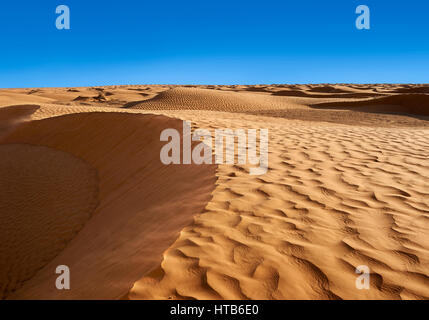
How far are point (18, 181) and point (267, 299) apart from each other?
6775 millimetres

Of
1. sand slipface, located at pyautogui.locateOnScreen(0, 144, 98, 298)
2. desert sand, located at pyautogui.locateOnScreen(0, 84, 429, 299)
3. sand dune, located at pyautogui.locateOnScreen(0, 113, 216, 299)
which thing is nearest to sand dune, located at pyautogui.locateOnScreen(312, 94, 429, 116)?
desert sand, located at pyautogui.locateOnScreen(0, 84, 429, 299)

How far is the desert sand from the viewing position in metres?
2.07

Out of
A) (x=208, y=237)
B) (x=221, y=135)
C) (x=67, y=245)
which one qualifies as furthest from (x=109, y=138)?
(x=208, y=237)

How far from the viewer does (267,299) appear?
6.23ft

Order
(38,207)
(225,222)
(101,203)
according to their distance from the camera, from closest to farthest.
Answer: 1. (225,222)
2. (101,203)
3. (38,207)

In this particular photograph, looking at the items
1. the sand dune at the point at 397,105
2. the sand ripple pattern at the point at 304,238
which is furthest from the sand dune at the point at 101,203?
the sand dune at the point at 397,105

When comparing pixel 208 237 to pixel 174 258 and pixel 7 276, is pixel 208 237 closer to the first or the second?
pixel 174 258

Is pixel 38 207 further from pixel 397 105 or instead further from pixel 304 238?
pixel 397 105

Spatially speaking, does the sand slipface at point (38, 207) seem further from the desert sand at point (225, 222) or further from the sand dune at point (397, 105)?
the sand dune at point (397, 105)

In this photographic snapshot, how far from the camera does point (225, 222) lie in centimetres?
276

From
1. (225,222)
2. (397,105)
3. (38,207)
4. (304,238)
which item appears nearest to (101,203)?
(38,207)

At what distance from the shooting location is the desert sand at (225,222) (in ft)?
6.79

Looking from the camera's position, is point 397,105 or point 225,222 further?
point 397,105

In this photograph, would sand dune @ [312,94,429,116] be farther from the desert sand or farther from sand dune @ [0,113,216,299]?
sand dune @ [0,113,216,299]
